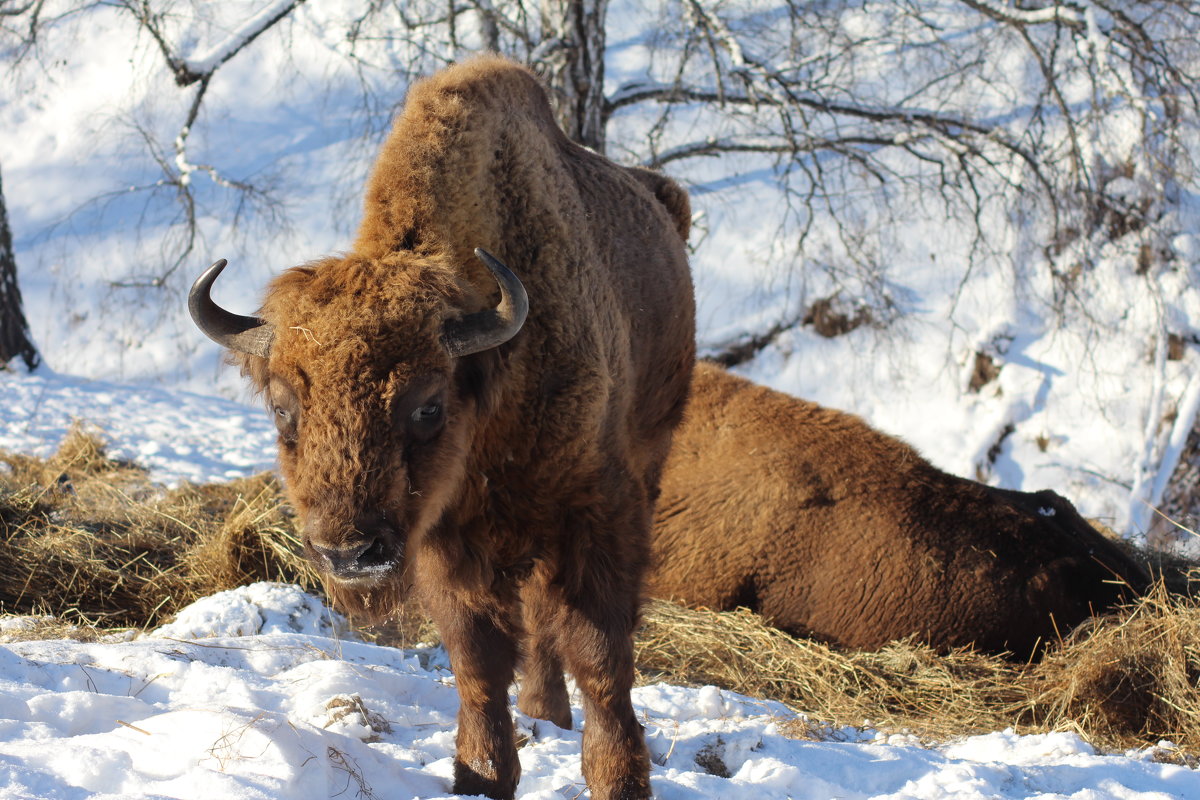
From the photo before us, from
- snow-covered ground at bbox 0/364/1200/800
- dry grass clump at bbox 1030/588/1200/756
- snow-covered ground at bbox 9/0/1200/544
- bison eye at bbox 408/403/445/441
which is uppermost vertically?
snow-covered ground at bbox 9/0/1200/544

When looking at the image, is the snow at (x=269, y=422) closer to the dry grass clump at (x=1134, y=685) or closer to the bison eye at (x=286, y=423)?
the dry grass clump at (x=1134, y=685)

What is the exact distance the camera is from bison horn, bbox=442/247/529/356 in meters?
2.94

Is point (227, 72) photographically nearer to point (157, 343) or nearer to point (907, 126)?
point (157, 343)

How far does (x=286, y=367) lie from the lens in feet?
9.48

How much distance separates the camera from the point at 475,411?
3127 mm

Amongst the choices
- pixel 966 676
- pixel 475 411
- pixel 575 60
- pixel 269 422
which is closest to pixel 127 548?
pixel 475 411

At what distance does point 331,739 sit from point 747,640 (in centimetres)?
273

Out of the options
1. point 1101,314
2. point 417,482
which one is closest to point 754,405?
point 417,482

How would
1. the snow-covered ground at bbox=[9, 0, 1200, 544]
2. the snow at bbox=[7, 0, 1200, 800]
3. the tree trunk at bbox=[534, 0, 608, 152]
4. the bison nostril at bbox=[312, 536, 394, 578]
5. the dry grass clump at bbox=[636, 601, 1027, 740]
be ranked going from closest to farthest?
1. the bison nostril at bbox=[312, 536, 394, 578]
2. the snow at bbox=[7, 0, 1200, 800]
3. the dry grass clump at bbox=[636, 601, 1027, 740]
4. the tree trunk at bbox=[534, 0, 608, 152]
5. the snow-covered ground at bbox=[9, 0, 1200, 544]

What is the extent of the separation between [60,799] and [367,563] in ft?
2.87

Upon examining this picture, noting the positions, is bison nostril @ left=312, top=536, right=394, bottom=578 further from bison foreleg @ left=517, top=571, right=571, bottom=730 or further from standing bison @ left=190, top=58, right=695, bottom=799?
bison foreleg @ left=517, top=571, right=571, bottom=730

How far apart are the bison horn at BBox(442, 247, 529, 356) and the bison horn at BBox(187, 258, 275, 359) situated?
53 cm

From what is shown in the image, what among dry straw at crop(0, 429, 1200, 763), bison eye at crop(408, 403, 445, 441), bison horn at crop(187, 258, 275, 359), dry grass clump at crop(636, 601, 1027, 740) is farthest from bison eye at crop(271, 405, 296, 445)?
dry grass clump at crop(636, 601, 1027, 740)

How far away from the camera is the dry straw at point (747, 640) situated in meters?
4.55
